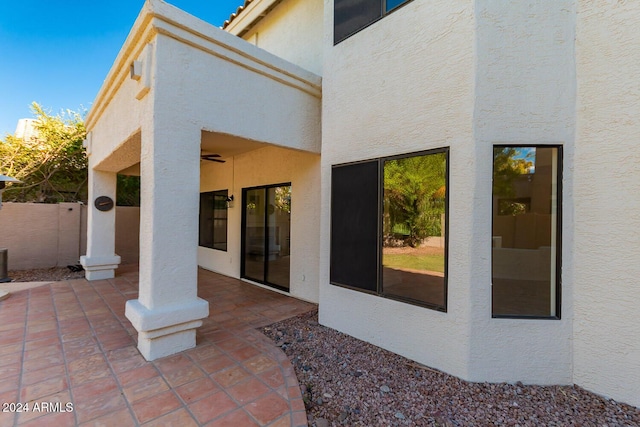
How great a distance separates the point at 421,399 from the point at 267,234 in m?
5.49

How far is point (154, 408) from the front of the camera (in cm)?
287

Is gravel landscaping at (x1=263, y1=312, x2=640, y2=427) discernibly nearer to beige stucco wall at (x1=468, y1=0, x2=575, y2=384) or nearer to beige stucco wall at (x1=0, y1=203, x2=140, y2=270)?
beige stucco wall at (x1=468, y1=0, x2=575, y2=384)

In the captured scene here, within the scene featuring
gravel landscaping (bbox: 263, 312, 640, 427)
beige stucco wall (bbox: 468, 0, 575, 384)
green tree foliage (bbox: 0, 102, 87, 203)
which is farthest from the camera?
green tree foliage (bbox: 0, 102, 87, 203)

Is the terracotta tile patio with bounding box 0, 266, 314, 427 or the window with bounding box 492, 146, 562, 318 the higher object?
the window with bounding box 492, 146, 562, 318

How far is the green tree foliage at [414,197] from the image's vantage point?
4078 millimetres

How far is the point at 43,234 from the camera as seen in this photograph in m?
9.82

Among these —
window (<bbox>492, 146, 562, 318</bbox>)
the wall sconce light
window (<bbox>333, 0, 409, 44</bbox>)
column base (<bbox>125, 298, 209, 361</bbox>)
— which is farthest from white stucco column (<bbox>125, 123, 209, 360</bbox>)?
window (<bbox>492, 146, 562, 318</bbox>)

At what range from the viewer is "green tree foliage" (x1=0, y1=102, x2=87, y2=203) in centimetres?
1191

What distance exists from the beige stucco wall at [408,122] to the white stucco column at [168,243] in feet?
7.55

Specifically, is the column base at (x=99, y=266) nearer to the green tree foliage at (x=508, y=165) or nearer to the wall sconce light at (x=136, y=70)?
the wall sconce light at (x=136, y=70)

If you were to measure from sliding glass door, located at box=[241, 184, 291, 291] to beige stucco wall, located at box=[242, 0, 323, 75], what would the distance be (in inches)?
130

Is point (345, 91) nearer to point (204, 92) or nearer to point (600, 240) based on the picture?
point (204, 92)

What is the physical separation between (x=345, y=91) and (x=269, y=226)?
163 inches

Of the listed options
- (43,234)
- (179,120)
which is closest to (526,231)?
(179,120)
